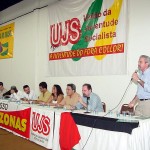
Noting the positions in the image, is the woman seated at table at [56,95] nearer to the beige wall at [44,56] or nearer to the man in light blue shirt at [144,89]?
the beige wall at [44,56]

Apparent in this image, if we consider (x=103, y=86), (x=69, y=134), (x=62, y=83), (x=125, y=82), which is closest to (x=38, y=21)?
(x=62, y=83)

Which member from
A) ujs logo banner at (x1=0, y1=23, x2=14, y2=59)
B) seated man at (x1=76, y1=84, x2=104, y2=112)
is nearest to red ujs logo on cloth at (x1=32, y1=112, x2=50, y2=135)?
seated man at (x1=76, y1=84, x2=104, y2=112)

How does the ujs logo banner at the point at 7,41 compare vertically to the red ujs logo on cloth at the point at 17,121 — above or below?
above

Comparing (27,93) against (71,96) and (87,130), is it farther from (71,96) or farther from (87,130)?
(87,130)

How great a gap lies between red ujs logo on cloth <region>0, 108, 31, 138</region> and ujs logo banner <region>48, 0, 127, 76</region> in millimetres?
1521

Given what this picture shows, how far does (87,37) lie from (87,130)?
99.3 inches

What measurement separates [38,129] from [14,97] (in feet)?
5.93

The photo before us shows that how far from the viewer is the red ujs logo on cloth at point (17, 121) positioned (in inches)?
147

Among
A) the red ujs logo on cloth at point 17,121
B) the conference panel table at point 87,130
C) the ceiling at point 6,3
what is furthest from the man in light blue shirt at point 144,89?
the ceiling at point 6,3

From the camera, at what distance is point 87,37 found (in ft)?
15.7

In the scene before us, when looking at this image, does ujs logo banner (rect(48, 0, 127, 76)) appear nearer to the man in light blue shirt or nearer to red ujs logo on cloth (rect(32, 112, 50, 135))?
the man in light blue shirt

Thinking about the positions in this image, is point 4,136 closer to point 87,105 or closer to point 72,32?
point 87,105

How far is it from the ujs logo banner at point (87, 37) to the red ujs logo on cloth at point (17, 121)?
1521 mm

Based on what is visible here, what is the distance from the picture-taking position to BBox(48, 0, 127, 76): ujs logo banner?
422cm
